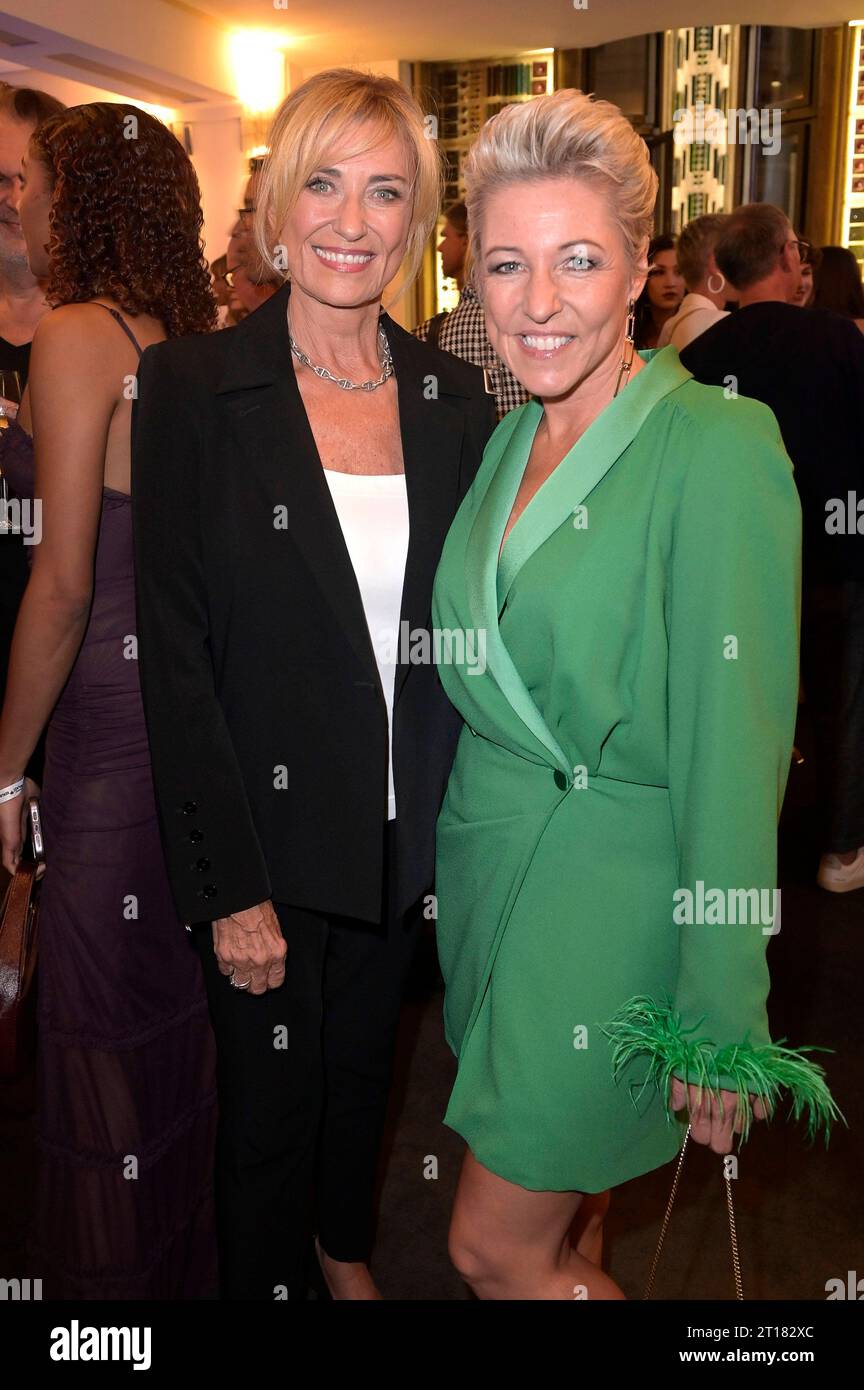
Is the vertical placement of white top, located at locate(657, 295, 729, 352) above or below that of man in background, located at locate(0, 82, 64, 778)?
above

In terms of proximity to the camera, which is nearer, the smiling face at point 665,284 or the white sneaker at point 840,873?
the white sneaker at point 840,873

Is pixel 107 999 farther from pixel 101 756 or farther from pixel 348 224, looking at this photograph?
pixel 348 224

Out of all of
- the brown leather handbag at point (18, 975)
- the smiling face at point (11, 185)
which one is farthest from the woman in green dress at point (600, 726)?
the smiling face at point (11, 185)

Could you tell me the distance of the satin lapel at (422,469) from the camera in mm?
1683

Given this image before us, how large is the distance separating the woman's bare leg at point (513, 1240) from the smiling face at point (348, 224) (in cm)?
119

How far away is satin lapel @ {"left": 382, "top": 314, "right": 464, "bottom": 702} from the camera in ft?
5.52

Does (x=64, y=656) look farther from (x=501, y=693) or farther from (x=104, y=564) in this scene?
(x=501, y=693)

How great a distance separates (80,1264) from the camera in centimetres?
197

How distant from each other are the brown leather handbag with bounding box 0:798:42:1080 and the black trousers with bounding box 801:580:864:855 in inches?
110

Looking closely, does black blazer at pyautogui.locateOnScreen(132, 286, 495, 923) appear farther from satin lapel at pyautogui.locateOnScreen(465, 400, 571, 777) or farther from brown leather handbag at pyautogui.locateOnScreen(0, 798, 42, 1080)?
brown leather handbag at pyautogui.locateOnScreen(0, 798, 42, 1080)

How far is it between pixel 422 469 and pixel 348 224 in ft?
1.11

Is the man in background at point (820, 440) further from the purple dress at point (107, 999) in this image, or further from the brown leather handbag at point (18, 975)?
the brown leather handbag at point (18, 975)

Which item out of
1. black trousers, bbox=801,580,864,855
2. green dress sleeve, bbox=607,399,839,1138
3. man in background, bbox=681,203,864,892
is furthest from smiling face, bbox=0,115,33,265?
black trousers, bbox=801,580,864,855

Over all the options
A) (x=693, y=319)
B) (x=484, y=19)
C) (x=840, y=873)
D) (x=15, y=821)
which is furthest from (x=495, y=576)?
(x=484, y=19)
